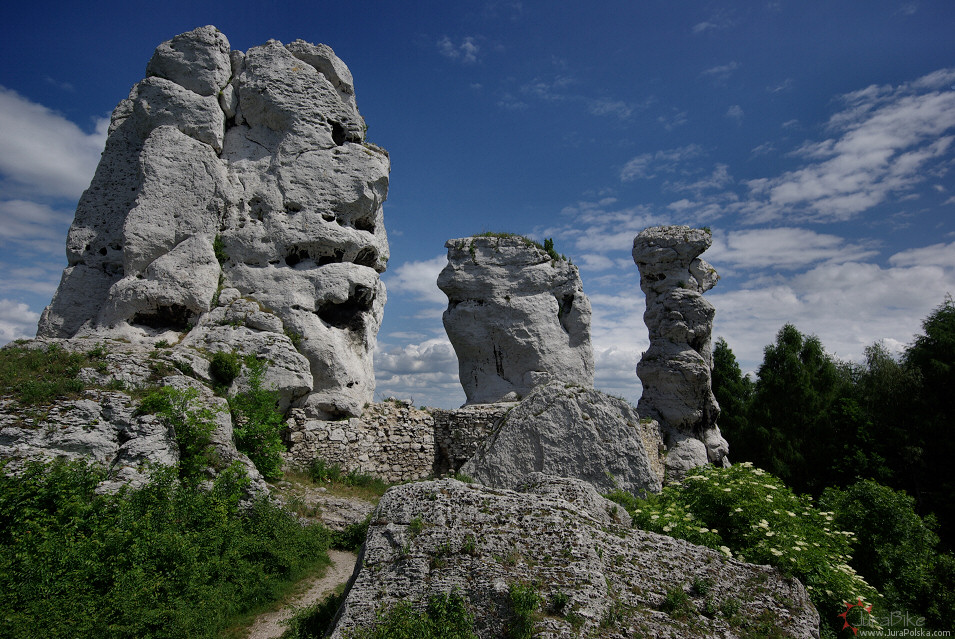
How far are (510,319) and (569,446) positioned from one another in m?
6.74

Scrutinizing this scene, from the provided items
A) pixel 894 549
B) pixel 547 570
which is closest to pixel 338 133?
pixel 547 570

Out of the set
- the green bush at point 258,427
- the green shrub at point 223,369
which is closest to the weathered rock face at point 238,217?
the green shrub at point 223,369

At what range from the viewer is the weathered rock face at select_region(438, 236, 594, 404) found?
56.9 feet

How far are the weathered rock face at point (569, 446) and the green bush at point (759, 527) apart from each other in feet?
7.68

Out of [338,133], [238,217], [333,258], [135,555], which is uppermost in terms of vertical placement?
[338,133]

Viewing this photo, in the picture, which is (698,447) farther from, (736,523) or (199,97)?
(199,97)

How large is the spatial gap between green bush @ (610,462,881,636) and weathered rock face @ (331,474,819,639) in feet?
2.23

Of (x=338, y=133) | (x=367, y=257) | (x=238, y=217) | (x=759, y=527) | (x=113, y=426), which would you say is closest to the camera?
(x=759, y=527)

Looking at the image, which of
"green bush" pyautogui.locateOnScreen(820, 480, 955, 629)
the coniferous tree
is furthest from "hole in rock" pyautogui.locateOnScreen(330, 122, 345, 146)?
the coniferous tree

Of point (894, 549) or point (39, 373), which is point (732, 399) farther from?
point (39, 373)

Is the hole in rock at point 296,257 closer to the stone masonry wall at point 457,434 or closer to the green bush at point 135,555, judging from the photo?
the stone masonry wall at point 457,434

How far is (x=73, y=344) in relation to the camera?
1040 cm

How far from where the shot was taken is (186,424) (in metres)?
9.23

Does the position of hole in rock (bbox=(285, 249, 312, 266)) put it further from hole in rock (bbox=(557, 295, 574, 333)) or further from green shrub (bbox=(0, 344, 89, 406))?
hole in rock (bbox=(557, 295, 574, 333))
